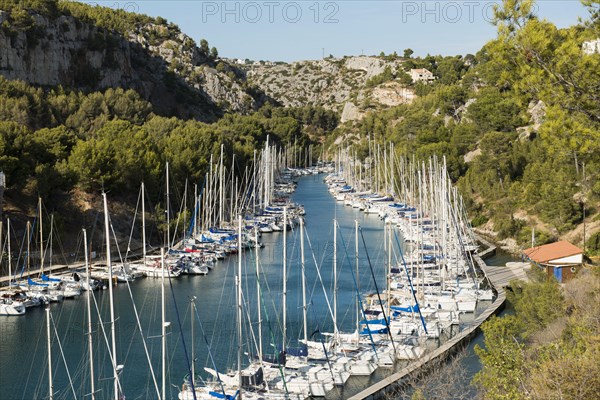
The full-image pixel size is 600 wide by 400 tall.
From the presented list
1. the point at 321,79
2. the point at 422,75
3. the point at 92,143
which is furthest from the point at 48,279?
the point at 321,79

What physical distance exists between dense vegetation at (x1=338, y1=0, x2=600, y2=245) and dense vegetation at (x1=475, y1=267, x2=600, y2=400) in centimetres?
366

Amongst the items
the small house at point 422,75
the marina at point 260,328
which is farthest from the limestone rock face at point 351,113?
the marina at point 260,328

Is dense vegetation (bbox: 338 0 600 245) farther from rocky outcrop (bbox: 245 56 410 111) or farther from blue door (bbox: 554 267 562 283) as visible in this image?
rocky outcrop (bbox: 245 56 410 111)

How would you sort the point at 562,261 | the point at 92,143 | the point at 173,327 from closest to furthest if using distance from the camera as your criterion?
the point at 173,327 → the point at 562,261 → the point at 92,143

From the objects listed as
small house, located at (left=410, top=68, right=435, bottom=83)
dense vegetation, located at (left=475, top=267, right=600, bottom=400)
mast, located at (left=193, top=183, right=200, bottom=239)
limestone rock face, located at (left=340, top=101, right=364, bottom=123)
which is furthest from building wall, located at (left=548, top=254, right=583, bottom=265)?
small house, located at (left=410, top=68, right=435, bottom=83)

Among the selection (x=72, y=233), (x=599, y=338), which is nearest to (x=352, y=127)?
(x=72, y=233)

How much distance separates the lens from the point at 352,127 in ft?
412

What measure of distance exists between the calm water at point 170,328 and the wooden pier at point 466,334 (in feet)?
12.5

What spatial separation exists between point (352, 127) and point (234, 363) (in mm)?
101703

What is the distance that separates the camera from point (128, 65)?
99500 millimetres

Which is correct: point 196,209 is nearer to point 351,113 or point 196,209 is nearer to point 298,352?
point 298,352

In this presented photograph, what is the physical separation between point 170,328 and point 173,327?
55 cm

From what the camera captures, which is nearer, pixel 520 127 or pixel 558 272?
pixel 558 272

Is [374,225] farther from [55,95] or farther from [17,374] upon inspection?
[17,374]
